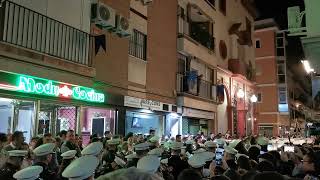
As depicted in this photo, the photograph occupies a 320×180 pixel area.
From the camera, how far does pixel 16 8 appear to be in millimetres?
11719

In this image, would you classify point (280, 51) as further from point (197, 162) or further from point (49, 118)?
point (197, 162)

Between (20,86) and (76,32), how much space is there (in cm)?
339

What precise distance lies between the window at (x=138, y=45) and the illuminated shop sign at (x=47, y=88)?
3657 mm

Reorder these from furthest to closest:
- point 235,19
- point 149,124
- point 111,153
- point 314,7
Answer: point 235,19 < point 149,124 < point 314,7 < point 111,153

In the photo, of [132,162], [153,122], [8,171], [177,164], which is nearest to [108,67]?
[153,122]

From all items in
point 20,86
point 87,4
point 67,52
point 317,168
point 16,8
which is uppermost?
point 87,4

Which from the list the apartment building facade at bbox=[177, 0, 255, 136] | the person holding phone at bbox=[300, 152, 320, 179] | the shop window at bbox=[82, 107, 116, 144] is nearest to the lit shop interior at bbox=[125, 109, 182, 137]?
the apartment building facade at bbox=[177, 0, 255, 136]

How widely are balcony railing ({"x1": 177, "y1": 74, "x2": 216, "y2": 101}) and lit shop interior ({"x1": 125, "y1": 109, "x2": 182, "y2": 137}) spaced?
165 cm

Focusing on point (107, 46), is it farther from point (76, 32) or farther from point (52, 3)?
point (52, 3)

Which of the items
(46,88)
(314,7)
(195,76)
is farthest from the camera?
(195,76)

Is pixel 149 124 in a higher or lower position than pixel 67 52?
lower

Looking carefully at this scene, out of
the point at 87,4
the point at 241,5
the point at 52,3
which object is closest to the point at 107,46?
the point at 87,4

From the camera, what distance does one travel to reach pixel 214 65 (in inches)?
1061

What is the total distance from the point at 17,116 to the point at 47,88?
1221 millimetres
